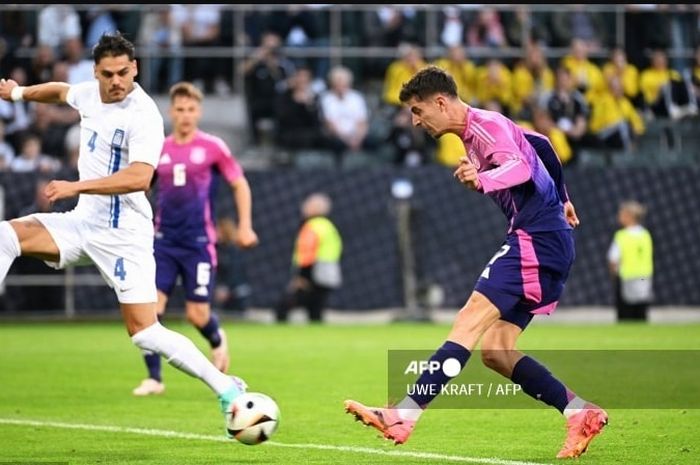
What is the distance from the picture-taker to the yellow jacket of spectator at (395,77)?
78.5ft

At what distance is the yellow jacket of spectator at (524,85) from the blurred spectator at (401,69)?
169cm

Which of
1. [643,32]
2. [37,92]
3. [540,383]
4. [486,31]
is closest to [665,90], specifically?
[643,32]

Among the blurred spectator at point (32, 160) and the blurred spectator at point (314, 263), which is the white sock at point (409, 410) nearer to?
the blurred spectator at point (314, 263)

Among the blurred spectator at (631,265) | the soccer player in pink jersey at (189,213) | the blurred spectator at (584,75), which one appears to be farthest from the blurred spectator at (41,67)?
the soccer player in pink jersey at (189,213)

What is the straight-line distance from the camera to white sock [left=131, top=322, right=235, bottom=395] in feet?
29.8

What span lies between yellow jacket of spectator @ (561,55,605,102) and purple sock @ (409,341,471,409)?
1722cm

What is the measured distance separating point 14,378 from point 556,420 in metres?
6.12

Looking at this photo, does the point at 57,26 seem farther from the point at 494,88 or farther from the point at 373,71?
the point at 494,88

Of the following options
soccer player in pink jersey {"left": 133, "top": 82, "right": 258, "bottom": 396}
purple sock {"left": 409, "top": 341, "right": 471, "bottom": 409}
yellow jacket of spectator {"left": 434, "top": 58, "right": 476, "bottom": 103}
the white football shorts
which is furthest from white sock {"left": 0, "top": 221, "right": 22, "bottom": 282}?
yellow jacket of spectator {"left": 434, "top": 58, "right": 476, "bottom": 103}

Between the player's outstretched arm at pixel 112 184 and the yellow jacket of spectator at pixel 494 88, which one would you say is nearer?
the player's outstretched arm at pixel 112 184

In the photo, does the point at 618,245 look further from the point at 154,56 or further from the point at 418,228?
the point at 154,56

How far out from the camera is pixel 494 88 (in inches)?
960

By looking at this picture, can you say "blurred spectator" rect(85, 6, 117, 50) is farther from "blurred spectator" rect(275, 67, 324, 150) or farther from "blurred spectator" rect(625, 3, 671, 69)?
"blurred spectator" rect(625, 3, 671, 69)

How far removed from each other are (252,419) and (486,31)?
694 inches
